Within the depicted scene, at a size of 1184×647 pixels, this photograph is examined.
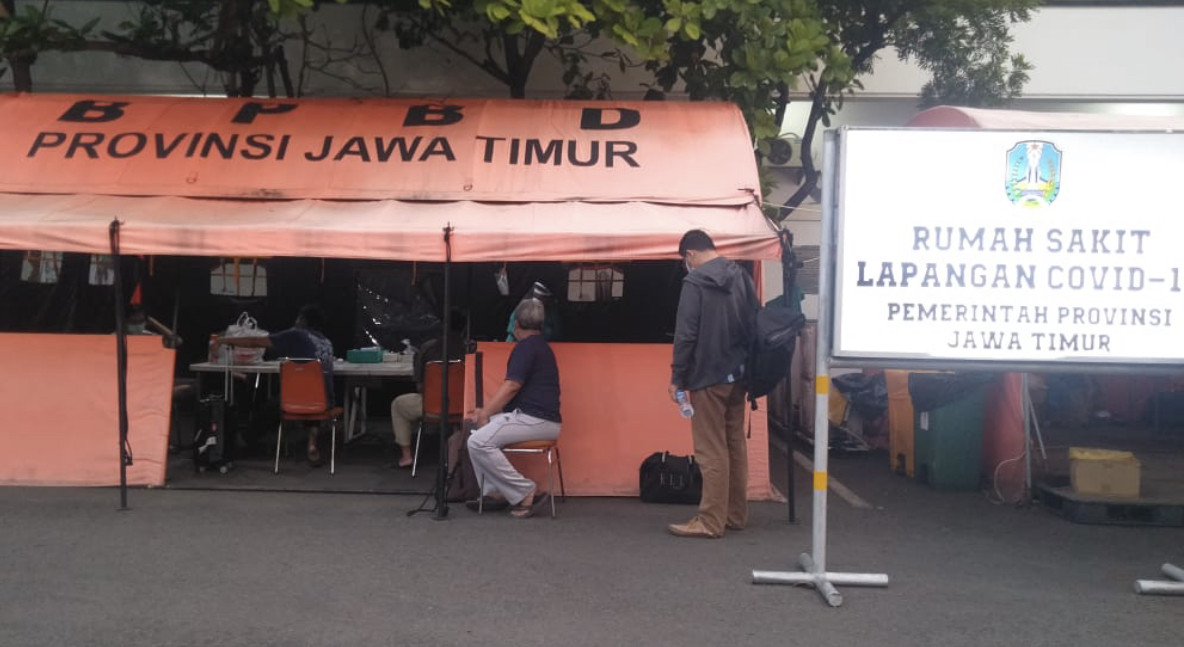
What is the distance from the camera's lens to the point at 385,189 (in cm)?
860

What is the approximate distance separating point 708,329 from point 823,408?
3.84 ft

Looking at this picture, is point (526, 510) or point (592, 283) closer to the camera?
point (526, 510)

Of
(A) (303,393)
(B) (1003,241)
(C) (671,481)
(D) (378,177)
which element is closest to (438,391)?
(A) (303,393)

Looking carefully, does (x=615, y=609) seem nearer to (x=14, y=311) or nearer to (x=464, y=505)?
(x=464, y=505)

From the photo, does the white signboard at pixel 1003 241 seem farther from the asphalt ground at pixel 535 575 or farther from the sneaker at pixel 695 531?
the sneaker at pixel 695 531

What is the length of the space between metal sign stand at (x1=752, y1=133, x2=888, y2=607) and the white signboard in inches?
2.6

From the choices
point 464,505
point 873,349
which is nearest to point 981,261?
point 873,349

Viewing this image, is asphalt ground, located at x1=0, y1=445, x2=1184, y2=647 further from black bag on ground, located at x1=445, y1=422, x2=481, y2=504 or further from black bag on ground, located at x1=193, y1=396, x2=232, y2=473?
black bag on ground, located at x1=193, y1=396, x2=232, y2=473

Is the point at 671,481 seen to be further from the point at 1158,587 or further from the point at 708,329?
the point at 1158,587

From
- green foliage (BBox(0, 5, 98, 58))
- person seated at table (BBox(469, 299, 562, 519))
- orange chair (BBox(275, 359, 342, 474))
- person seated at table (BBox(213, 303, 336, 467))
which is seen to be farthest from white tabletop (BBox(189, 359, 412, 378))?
green foliage (BBox(0, 5, 98, 58))

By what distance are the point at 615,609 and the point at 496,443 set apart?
2256 mm

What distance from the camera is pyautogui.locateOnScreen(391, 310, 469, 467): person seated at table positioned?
9297 mm

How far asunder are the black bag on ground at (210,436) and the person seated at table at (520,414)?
8.88 feet

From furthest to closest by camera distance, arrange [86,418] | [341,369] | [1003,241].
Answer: [341,369] < [86,418] < [1003,241]
